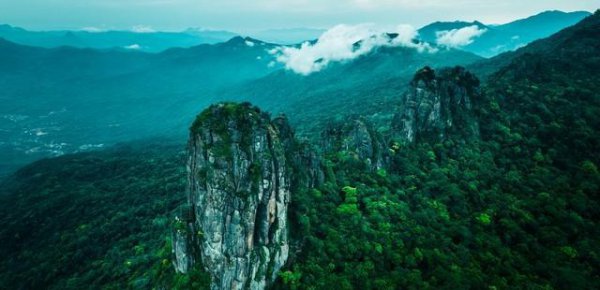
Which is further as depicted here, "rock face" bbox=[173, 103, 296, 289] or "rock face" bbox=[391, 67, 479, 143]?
"rock face" bbox=[391, 67, 479, 143]

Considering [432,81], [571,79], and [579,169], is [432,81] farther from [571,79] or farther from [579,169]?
[571,79]

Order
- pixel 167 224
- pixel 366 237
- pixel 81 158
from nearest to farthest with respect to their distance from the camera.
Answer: pixel 366 237, pixel 167 224, pixel 81 158

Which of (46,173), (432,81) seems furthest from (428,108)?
(46,173)

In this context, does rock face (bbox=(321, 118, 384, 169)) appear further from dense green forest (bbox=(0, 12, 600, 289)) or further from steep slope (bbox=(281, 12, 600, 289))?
steep slope (bbox=(281, 12, 600, 289))

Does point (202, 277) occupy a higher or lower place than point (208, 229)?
lower

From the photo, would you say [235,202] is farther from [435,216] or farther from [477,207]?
[477,207]

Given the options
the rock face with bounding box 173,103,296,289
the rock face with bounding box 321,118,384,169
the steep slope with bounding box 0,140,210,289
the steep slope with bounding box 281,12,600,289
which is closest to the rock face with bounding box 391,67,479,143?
the steep slope with bounding box 281,12,600,289
